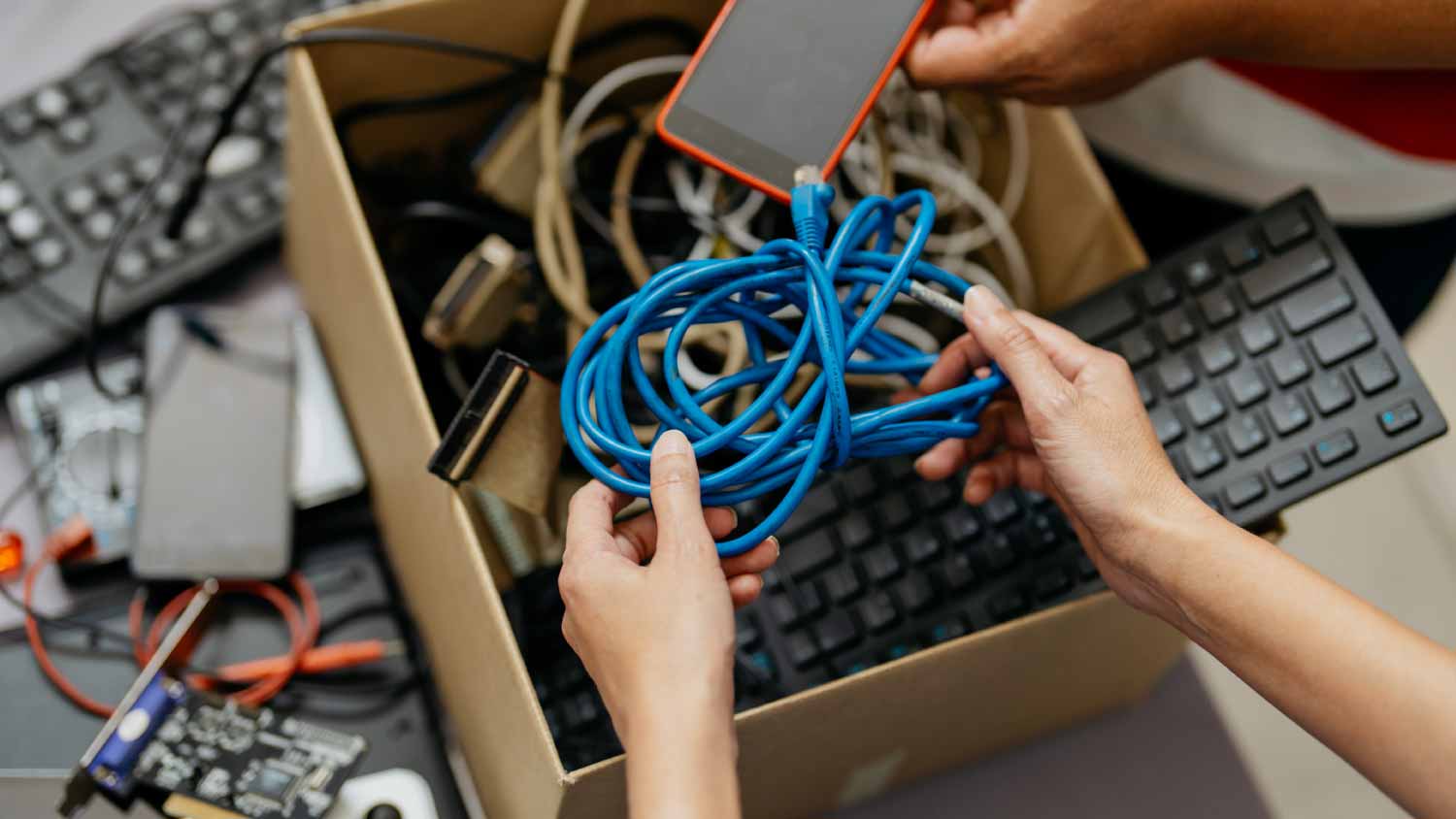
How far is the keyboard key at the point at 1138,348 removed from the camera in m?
0.57

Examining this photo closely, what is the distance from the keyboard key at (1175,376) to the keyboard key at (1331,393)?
5 cm

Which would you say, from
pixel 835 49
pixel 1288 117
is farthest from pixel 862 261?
pixel 1288 117

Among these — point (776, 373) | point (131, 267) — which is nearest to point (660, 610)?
point (776, 373)

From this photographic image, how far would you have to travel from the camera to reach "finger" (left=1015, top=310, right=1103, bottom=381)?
50 cm

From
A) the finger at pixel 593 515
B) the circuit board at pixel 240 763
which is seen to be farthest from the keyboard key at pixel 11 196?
the finger at pixel 593 515

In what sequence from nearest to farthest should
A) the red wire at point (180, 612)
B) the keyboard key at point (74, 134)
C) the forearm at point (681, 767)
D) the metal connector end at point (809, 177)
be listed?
the forearm at point (681, 767)
the metal connector end at point (809, 177)
the red wire at point (180, 612)
the keyboard key at point (74, 134)

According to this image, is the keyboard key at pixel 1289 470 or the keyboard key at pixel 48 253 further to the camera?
the keyboard key at pixel 48 253

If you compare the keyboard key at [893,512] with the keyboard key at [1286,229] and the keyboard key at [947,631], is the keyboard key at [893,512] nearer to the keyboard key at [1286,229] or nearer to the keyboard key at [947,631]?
the keyboard key at [947,631]

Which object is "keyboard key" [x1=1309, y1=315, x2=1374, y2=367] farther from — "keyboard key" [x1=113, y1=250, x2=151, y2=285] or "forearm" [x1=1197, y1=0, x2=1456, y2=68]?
"keyboard key" [x1=113, y1=250, x2=151, y2=285]

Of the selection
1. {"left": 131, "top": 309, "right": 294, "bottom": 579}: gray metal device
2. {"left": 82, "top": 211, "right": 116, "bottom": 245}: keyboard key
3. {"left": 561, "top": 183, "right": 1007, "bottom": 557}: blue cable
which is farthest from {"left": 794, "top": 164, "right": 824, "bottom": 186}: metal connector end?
{"left": 82, "top": 211, "right": 116, "bottom": 245}: keyboard key

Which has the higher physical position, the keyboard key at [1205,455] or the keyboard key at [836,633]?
the keyboard key at [836,633]

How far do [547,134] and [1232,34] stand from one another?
338 mm

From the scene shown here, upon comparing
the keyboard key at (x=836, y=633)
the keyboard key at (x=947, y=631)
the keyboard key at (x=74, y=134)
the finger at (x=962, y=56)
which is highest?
the keyboard key at (x=74, y=134)

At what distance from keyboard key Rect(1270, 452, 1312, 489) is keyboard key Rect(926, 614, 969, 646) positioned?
0.16m
